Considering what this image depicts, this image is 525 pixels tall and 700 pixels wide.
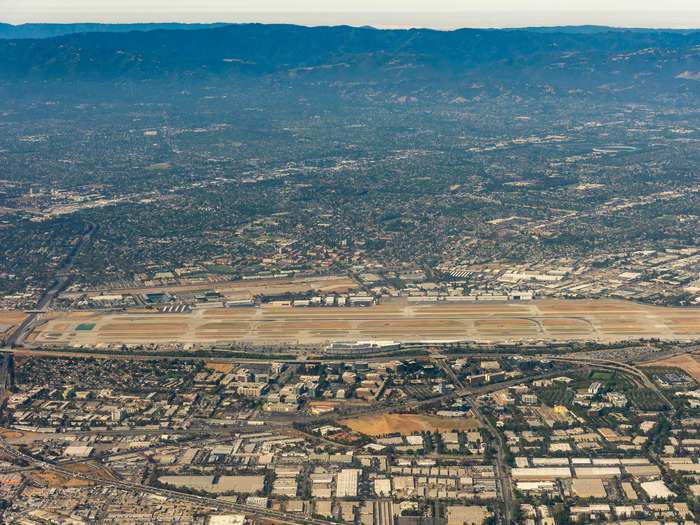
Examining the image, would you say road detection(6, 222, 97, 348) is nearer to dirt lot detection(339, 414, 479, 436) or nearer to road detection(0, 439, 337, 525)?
road detection(0, 439, 337, 525)

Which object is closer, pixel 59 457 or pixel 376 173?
pixel 59 457

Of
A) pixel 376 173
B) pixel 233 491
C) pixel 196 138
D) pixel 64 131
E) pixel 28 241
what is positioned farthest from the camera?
pixel 64 131

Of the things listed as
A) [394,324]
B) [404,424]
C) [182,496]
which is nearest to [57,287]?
[394,324]

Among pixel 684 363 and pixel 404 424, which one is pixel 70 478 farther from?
pixel 684 363

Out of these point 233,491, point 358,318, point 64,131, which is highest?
point 233,491

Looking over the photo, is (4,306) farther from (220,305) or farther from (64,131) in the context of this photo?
(64,131)

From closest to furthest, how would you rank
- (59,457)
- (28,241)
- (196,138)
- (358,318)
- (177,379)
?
(59,457) → (177,379) → (358,318) → (28,241) → (196,138)

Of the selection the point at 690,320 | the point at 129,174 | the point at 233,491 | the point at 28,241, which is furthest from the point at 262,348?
the point at 129,174
